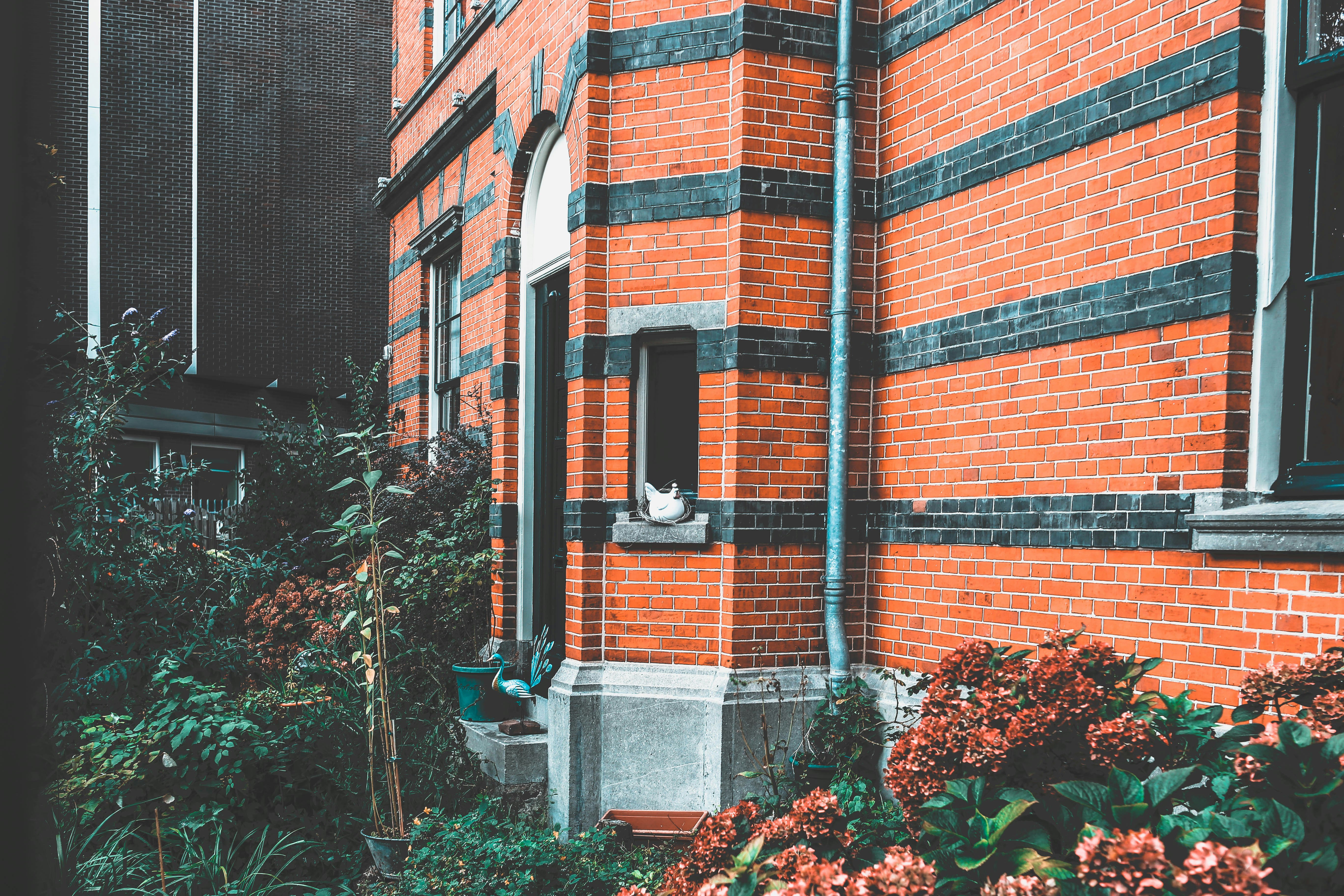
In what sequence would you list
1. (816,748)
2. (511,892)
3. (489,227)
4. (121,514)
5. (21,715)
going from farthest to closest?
(489,227)
(121,514)
(816,748)
(511,892)
(21,715)

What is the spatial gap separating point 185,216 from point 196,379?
12.6 ft

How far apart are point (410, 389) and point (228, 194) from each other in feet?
43.4

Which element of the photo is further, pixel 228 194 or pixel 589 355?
pixel 228 194

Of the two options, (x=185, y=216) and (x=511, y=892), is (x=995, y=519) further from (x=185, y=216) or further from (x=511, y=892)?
(x=185, y=216)

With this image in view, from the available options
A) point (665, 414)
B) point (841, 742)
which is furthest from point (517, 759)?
point (665, 414)

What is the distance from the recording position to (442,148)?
1048cm

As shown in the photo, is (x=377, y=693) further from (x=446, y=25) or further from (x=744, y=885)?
(x=446, y=25)

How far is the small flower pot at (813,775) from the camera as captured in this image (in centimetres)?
514

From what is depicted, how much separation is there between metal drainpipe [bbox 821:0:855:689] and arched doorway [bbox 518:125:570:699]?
2.20 m

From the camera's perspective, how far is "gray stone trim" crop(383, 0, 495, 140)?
9.10 metres

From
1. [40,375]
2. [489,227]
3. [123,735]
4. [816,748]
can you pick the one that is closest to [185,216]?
[489,227]

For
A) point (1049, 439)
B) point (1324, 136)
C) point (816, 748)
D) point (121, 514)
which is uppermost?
point (1324, 136)

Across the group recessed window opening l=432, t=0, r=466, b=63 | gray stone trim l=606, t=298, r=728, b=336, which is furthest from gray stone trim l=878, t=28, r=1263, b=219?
recessed window opening l=432, t=0, r=466, b=63

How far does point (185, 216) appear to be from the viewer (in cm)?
2123
